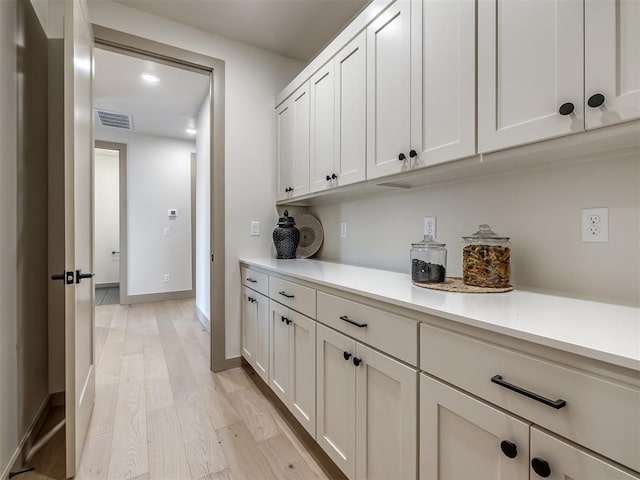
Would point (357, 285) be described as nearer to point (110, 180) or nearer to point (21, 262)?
point (21, 262)

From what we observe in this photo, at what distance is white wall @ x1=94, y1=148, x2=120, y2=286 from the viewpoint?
229 inches

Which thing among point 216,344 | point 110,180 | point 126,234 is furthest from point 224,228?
point 110,180

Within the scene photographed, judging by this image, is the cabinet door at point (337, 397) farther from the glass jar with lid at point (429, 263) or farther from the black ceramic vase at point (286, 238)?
the black ceramic vase at point (286, 238)

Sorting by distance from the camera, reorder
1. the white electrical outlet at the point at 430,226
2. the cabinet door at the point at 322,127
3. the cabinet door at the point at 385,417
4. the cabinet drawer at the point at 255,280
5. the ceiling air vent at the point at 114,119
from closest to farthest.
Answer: the cabinet door at the point at 385,417
the white electrical outlet at the point at 430,226
the cabinet door at the point at 322,127
the cabinet drawer at the point at 255,280
the ceiling air vent at the point at 114,119

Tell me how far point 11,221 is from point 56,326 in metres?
0.88

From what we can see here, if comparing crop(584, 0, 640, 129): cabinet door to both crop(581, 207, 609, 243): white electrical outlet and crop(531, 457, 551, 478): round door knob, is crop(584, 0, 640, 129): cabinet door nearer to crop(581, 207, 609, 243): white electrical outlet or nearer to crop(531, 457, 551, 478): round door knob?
crop(581, 207, 609, 243): white electrical outlet

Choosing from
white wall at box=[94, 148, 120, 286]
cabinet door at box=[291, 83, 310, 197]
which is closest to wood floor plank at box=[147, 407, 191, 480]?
cabinet door at box=[291, 83, 310, 197]

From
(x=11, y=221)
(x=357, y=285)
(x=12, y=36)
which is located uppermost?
(x=12, y=36)

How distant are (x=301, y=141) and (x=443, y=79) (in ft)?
3.89

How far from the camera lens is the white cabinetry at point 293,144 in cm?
216

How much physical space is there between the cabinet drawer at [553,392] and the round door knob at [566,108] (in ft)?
2.18

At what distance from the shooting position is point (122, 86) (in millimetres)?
3107

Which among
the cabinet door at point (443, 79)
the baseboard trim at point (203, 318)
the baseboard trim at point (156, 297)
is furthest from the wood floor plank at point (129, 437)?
the baseboard trim at point (156, 297)

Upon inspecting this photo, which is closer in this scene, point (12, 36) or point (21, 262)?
point (12, 36)
